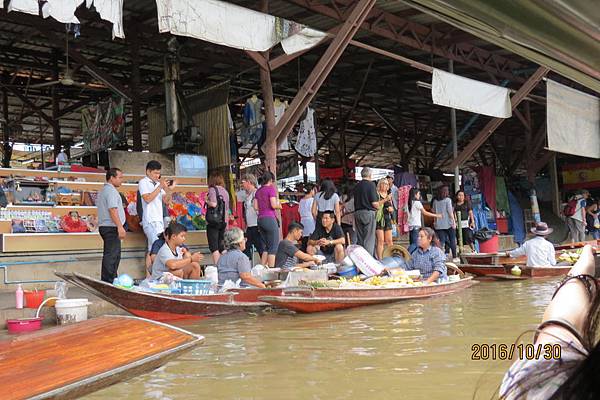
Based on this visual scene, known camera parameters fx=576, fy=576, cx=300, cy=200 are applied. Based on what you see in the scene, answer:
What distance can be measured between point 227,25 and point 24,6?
2434 millimetres

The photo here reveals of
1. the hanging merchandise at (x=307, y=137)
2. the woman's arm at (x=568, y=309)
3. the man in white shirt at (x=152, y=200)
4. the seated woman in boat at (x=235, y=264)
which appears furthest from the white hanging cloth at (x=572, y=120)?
the woman's arm at (x=568, y=309)

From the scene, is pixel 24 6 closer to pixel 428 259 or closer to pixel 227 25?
pixel 227 25

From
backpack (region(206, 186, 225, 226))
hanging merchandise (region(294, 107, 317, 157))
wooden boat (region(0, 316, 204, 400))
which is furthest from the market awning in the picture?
hanging merchandise (region(294, 107, 317, 157))

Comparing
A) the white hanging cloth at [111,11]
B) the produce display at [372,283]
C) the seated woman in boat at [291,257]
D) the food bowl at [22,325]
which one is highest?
the white hanging cloth at [111,11]

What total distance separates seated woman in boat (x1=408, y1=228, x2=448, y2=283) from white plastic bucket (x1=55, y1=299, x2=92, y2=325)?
4493 millimetres

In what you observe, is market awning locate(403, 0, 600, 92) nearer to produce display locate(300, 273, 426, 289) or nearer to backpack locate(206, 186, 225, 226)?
produce display locate(300, 273, 426, 289)

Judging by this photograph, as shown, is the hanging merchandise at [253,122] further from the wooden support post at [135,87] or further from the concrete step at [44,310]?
the concrete step at [44,310]

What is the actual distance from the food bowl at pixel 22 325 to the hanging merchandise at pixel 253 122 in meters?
7.15

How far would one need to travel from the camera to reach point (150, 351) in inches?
104

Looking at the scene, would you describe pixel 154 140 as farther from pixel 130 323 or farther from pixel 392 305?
pixel 130 323

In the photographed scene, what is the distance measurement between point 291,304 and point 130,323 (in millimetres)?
3613

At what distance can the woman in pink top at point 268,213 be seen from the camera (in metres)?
8.64

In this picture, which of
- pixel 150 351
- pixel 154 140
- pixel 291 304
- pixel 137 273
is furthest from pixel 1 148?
pixel 150 351

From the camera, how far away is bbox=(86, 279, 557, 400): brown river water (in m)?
3.72
